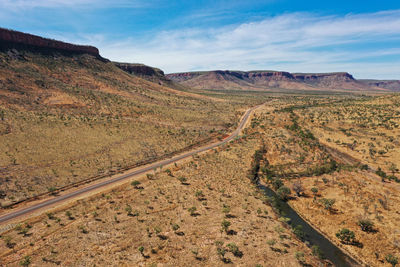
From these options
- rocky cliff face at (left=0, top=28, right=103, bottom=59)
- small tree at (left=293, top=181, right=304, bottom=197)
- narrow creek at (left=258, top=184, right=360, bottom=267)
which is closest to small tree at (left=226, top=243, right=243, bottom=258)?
narrow creek at (left=258, top=184, right=360, bottom=267)

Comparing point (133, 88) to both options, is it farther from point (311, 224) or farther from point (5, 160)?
point (311, 224)

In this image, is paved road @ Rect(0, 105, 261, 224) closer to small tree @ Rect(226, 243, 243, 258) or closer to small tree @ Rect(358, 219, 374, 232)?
small tree @ Rect(226, 243, 243, 258)

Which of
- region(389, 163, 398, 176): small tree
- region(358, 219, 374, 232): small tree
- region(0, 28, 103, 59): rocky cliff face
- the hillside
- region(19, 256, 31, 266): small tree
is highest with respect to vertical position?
region(0, 28, 103, 59): rocky cliff face

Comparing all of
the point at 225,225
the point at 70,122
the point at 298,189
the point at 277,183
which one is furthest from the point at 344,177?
the point at 70,122

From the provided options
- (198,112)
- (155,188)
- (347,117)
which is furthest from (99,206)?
(347,117)

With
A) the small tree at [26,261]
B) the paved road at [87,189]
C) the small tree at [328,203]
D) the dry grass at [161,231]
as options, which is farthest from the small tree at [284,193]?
the small tree at [26,261]
